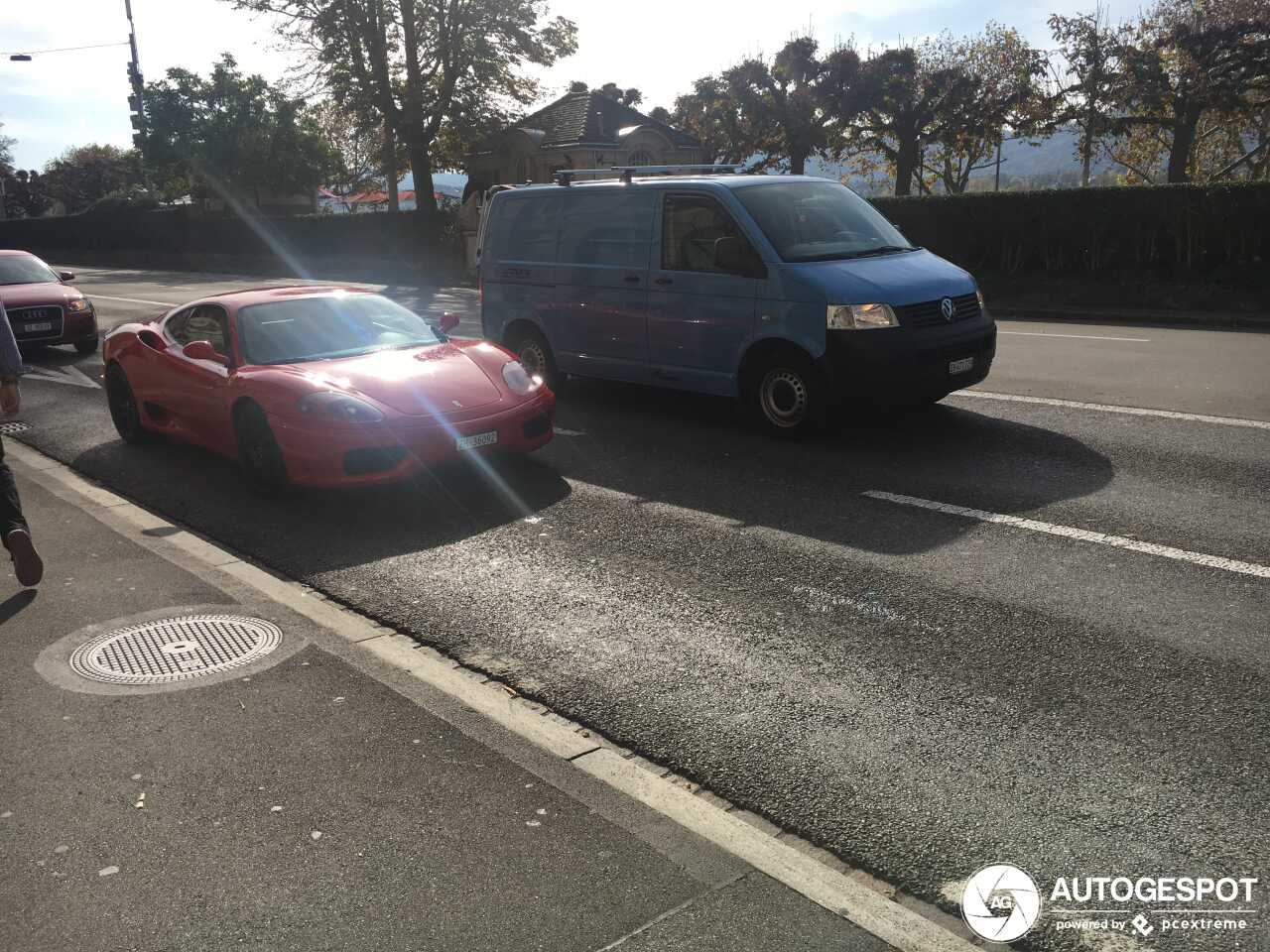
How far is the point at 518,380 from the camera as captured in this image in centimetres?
812

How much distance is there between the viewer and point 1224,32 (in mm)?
33438

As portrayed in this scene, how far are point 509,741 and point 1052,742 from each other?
6.37 feet

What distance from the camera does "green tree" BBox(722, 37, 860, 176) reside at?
4400 centimetres

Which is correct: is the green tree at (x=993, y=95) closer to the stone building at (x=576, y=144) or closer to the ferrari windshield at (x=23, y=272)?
the stone building at (x=576, y=144)

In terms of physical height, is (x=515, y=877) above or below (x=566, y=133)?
below

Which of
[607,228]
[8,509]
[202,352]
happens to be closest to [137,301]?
[607,228]

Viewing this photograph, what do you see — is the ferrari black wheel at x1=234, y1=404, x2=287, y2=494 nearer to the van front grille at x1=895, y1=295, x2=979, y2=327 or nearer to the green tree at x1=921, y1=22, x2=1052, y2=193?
the van front grille at x1=895, y1=295, x2=979, y2=327

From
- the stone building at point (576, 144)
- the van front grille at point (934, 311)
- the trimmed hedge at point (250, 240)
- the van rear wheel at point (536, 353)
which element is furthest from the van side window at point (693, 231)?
the stone building at point (576, 144)

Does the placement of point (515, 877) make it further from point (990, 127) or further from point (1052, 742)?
point (990, 127)

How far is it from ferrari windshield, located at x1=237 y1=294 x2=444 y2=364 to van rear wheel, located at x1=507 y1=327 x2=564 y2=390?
2050 millimetres

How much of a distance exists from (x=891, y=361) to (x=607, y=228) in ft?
9.90

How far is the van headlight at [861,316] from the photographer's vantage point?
826cm

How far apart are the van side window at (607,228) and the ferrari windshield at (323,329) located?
1.92 meters

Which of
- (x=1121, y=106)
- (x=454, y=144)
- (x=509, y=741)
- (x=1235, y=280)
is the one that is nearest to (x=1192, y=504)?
(x=509, y=741)
